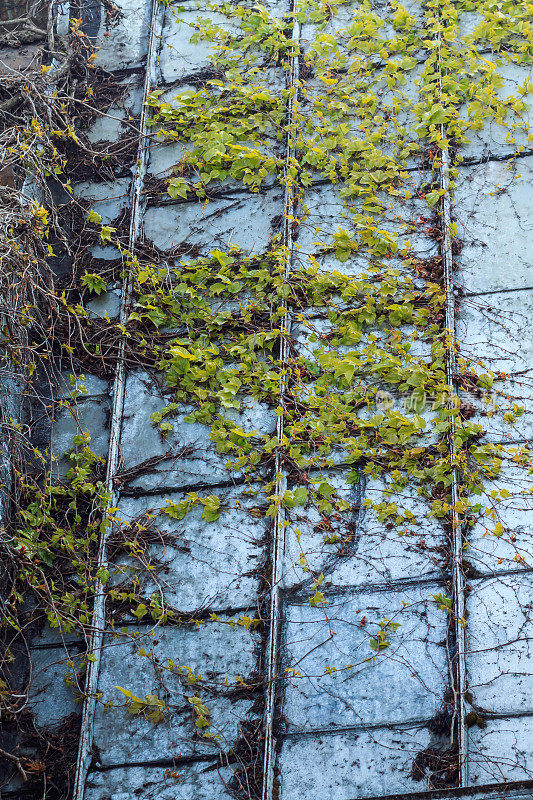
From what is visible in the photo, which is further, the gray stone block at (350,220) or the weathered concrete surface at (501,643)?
the gray stone block at (350,220)

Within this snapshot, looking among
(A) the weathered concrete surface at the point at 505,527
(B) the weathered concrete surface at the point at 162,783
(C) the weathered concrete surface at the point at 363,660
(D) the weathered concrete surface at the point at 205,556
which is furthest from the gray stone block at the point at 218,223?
(B) the weathered concrete surface at the point at 162,783

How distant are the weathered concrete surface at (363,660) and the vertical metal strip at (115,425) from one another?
1.01m

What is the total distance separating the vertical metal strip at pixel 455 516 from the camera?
330cm

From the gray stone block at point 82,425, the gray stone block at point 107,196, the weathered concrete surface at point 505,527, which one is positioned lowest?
the gray stone block at point 82,425

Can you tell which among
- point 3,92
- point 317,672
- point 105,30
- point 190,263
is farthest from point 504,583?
point 105,30

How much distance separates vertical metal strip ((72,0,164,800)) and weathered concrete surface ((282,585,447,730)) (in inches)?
39.8

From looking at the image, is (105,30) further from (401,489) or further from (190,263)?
(401,489)

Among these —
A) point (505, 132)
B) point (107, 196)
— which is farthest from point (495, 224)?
point (107, 196)

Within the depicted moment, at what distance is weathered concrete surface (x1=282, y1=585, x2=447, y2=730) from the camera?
3.41m

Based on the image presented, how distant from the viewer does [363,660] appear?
351cm

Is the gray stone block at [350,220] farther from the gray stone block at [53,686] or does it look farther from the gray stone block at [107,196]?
the gray stone block at [53,686]

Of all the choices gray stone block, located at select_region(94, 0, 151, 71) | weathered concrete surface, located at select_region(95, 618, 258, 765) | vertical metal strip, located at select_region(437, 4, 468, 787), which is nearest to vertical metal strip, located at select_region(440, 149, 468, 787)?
vertical metal strip, located at select_region(437, 4, 468, 787)

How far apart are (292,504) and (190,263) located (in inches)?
73.7

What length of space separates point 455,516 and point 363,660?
2.95 feet
